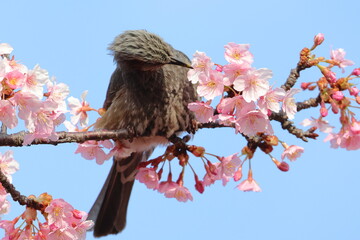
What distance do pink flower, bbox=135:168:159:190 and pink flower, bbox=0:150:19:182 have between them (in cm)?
83

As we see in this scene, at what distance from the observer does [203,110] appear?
302 centimetres

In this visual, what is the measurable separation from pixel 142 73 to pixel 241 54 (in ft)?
4.21

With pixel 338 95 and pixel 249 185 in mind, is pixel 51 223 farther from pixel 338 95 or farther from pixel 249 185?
pixel 338 95

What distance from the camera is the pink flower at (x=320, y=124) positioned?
335 cm

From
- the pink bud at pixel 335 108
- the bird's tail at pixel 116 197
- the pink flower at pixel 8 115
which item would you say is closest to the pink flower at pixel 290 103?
the pink bud at pixel 335 108

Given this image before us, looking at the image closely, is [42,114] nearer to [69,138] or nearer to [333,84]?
[69,138]

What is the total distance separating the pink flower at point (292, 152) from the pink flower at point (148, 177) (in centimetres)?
89

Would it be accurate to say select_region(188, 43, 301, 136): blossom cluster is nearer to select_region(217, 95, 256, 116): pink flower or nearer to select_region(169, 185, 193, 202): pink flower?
select_region(217, 95, 256, 116): pink flower

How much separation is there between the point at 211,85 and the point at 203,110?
0.66 feet

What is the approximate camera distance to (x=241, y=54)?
9.23ft

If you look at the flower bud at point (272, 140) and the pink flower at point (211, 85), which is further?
the flower bud at point (272, 140)

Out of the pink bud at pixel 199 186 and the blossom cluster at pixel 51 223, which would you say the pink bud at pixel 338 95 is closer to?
the pink bud at pixel 199 186

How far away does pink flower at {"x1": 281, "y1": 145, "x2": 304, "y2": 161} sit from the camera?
3244 mm

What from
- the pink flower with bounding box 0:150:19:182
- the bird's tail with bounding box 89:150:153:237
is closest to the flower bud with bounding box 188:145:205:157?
the pink flower with bounding box 0:150:19:182
